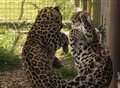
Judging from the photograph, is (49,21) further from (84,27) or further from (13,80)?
(13,80)

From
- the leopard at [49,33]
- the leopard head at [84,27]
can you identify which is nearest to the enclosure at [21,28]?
the leopard head at [84,27]

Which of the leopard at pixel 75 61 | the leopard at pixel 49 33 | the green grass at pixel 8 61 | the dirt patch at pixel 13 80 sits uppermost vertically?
the leopard at pixel 49 33

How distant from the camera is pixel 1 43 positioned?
5.25 meters

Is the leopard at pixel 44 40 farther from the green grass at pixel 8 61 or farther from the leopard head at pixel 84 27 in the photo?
the green grass at pixel 8 61

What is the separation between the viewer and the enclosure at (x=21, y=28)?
441 cm

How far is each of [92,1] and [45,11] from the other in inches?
40.0

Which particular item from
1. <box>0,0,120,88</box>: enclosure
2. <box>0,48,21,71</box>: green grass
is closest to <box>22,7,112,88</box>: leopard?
<box>0,0,120,88</box>: enclosure

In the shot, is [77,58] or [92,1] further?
[92,1]

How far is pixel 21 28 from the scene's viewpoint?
17.5 feet

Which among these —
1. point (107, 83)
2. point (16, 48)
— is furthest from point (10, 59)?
point (107, 83)

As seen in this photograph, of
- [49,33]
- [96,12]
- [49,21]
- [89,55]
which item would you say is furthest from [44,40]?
[96,12]

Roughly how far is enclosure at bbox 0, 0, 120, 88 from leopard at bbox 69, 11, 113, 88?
24 cm

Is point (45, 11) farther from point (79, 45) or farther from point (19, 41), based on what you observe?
point (19, 41)

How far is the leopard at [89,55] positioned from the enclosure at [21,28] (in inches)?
9.5
